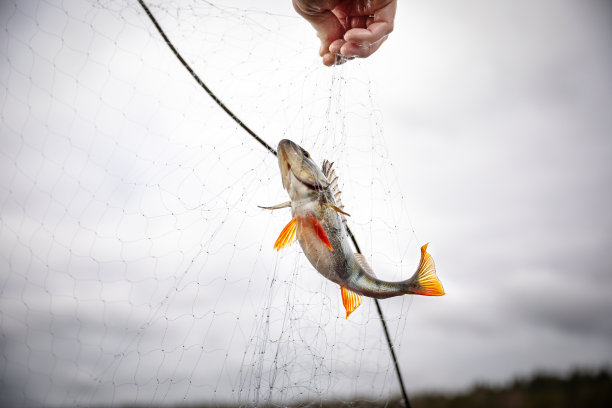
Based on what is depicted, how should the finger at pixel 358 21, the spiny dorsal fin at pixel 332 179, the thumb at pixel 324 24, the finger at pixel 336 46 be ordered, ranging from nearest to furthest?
the spiny dorsal fin at pixel 332 179 → the finger at pixel 336 46 → the thumb at pixel 324 24 → the finger at pixel 358 21

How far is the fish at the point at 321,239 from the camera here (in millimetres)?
2703

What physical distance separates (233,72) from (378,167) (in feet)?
5.48

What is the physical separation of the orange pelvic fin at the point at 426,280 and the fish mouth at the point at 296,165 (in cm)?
93

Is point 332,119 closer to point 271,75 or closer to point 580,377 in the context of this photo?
point 271,75

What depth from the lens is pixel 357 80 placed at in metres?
3.50

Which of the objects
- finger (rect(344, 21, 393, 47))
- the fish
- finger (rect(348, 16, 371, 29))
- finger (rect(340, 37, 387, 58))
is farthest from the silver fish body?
finger (rect(348, 16, 371, 29))

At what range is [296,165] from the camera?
9.05 ft

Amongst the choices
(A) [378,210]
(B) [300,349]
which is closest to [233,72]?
(A) [378,210]

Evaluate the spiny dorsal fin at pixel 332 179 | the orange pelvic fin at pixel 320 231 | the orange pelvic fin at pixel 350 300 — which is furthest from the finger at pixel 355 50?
the orange pelvic fin at pixel 350 300

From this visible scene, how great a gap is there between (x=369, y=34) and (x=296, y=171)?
5.49 ft

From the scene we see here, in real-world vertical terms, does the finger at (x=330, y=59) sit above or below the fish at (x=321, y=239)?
above

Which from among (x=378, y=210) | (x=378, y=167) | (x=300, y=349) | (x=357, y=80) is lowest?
(x=300, y=349)

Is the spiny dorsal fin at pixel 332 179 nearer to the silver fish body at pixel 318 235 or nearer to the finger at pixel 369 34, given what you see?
the silver fish body at pixel 318 235

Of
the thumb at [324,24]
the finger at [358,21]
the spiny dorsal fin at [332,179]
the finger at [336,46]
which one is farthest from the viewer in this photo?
the finger at [358,21]
